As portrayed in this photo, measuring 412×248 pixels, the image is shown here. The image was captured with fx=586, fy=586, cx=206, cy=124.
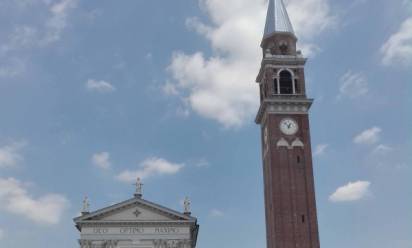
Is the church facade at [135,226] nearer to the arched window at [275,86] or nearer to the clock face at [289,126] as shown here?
the clock face at [289,126]

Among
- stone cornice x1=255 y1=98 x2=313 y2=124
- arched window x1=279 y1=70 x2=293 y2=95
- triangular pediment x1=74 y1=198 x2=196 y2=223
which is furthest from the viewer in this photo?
arched window x1=279 y1=70 x2=293 y2=95

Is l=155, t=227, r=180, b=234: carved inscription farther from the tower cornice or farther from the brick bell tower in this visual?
the tower cornice

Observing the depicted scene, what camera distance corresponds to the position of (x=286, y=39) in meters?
58.7

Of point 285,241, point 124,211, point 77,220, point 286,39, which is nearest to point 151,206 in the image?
point 124,211

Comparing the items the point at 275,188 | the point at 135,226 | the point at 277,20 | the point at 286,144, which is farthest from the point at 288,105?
the point at 135,226

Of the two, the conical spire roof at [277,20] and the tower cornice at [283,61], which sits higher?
the conical spire roof at [277,20]

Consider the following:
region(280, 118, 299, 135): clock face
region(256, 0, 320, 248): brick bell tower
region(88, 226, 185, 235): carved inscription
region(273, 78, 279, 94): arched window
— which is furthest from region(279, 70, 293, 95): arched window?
region(88, 226, 185, 235): carved inscription

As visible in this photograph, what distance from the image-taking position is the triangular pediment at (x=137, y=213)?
46406mm

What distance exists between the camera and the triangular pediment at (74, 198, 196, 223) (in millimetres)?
46406

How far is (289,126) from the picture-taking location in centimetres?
5422

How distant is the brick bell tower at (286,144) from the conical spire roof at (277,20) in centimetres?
13

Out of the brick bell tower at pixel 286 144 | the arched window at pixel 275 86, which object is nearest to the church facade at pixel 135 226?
the brick bell tower at pixel 286 144

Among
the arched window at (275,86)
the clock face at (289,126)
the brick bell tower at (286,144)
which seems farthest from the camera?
the arched window at (275,86)

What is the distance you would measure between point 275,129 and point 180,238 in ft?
46.7
